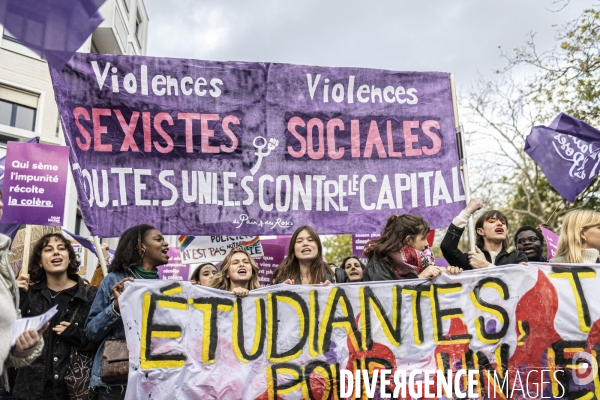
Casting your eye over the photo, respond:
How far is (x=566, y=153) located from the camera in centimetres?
639

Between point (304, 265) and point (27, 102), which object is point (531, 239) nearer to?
point (304, 265)

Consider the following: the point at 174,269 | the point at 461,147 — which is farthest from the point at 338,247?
the point at 461,147

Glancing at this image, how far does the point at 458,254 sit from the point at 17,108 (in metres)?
17.0

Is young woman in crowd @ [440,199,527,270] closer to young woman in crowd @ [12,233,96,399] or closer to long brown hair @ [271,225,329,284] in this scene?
long brown hair @ [271,225,329,284]

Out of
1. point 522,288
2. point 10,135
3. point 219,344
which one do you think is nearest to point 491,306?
point 522,288

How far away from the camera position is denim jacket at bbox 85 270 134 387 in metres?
4.11

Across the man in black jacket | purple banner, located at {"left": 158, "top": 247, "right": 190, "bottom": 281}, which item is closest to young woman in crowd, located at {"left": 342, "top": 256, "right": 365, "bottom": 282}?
the man in black jacket

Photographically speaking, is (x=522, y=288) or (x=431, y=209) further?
(x=431, y=209)

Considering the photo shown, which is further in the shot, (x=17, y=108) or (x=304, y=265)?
(x=17, y=108)

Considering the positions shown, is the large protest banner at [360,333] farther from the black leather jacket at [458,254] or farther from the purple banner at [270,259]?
the purple banner at [270,259]

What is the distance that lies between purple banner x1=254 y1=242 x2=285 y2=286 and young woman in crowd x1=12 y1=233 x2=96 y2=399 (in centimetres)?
410

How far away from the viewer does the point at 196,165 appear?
217 inches

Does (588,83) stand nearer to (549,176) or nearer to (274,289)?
(549,176)

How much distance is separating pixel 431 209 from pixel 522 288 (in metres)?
1.39
